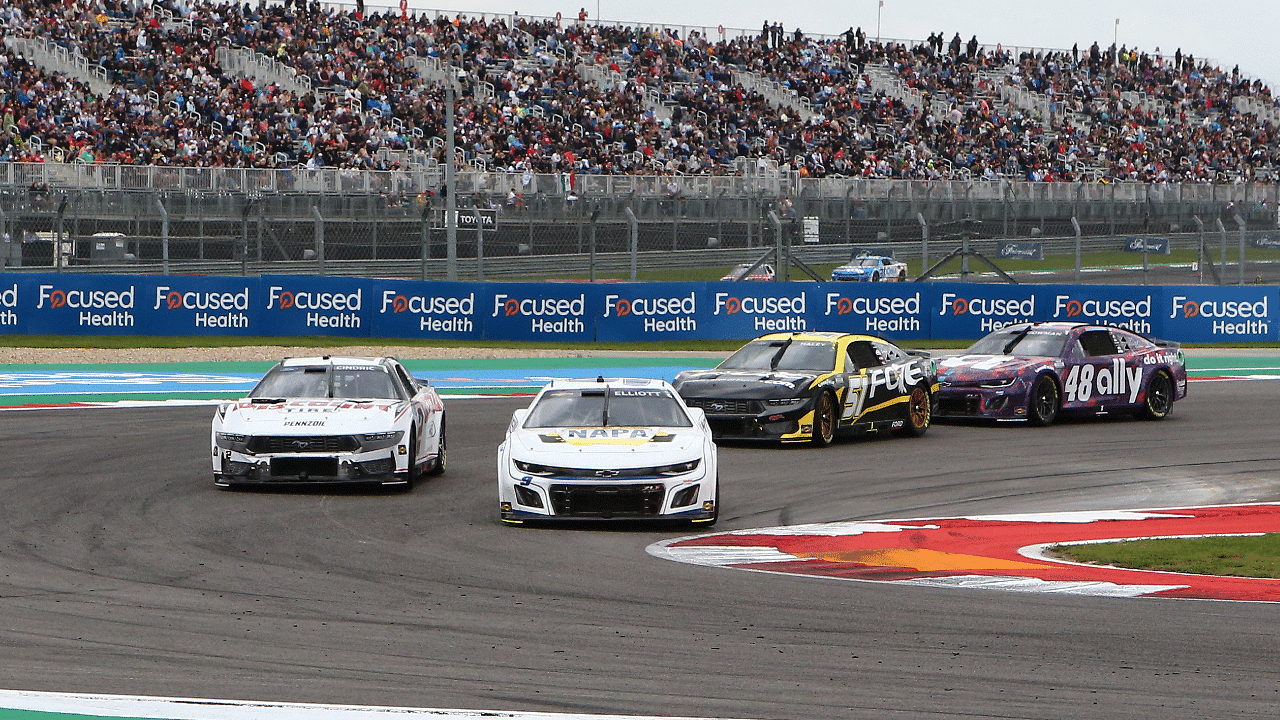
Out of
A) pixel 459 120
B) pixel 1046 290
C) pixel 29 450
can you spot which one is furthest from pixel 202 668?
pixel 459 120

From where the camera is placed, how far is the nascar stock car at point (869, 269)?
36031mm

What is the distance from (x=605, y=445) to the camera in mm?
11609

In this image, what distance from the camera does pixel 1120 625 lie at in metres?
8.04

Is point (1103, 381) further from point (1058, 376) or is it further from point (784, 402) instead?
point (784, 402)

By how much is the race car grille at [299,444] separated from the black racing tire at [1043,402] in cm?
895

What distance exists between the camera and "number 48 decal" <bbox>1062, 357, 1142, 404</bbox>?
1917 cm

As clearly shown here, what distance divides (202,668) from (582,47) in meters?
43.9

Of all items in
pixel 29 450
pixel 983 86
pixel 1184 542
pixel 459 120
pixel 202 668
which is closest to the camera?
pixel 202 668

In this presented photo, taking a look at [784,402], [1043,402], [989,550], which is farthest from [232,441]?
[1043,402]

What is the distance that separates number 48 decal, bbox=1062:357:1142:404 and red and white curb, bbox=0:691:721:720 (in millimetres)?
14083

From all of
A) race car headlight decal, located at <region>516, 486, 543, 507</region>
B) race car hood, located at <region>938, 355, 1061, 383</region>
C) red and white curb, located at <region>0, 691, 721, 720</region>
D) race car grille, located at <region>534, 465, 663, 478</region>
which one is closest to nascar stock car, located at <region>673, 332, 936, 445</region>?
race car hood, located at <region>938, 355, 1061, 383</region>

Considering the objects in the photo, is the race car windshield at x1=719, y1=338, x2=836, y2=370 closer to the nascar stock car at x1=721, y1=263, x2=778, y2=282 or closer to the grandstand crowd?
the nascar stock car at x1=721, y1=263, x2=778, y2=282

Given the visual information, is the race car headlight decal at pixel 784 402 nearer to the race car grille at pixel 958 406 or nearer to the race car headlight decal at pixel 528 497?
the race car grille at pixel 958 406

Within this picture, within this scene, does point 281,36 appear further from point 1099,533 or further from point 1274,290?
point 1099,533
